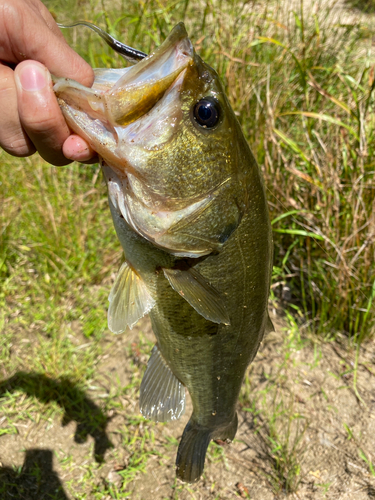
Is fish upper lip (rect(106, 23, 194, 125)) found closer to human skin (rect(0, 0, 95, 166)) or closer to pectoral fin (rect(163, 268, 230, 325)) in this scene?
human skin (rect(0, 0, 95, 166))

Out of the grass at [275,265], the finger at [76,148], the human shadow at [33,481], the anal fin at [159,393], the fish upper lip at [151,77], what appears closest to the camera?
the fish upper lip at [151,77]

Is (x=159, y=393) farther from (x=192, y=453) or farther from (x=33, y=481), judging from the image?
(x=33, y=481)

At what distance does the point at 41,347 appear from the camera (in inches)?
112

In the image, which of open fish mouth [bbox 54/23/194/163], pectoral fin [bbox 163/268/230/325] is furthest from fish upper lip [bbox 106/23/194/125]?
pectoral fin [bbox 163/268/230/325]

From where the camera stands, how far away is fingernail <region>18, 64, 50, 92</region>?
1.18 metres

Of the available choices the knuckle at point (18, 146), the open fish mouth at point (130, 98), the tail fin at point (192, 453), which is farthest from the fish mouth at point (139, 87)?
the tail fin at point (192, 453)

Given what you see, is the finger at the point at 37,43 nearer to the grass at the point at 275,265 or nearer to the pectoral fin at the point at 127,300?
the pectoral fin at the point at 127,300

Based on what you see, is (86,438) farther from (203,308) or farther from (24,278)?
(203,308)

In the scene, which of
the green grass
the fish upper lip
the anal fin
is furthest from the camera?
the green grass

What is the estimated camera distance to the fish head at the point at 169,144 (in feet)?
3.76

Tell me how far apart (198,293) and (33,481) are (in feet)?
5.85

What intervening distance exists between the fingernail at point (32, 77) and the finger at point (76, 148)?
0.17m

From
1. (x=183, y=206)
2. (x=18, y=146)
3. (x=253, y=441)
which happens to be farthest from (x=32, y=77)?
(x=253, y=441)

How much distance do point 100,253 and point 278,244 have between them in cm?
143
